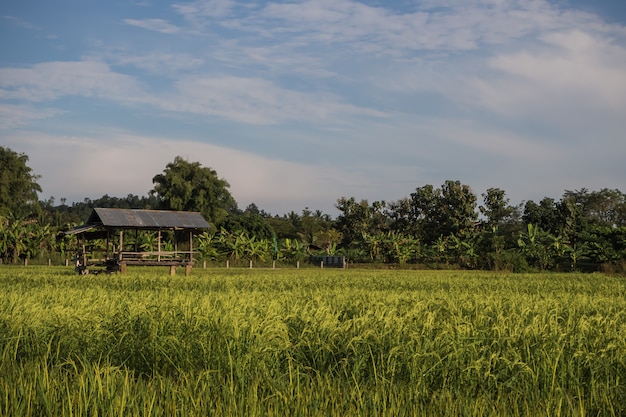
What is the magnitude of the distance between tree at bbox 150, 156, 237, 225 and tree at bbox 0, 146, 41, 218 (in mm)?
11772

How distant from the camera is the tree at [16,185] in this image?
54156mm

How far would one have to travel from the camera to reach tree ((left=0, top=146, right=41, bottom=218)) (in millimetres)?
54156

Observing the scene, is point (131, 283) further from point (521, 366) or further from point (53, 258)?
point (53, 258)

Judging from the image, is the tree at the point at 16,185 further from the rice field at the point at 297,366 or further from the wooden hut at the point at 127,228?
the rice field at the point at 297,366

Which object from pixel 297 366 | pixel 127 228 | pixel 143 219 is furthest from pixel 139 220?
pixel 297 366

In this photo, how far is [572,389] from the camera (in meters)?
5.04

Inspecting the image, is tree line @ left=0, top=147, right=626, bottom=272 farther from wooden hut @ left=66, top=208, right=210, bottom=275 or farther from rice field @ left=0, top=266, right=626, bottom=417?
rice field @ left=0, top=266, right=626, bottom=417

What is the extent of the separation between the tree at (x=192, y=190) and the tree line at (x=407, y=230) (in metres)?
0.09

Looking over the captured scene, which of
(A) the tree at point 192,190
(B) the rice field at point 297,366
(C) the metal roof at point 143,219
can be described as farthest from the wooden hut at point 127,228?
(A) the tree at point 192,190

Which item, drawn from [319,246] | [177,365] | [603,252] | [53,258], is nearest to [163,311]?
[177,365]

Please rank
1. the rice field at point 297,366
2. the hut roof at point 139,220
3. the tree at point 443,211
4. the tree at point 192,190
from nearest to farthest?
1. the rice field at point 297,366
2. the hut roof at point 139,220
3. the tree at point 443,211
4. the tree at point 192,190

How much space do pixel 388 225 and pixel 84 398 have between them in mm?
52594

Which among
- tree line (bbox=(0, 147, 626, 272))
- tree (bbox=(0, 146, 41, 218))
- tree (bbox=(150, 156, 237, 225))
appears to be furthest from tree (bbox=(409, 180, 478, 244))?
tree (bbox=(0, 146, 41, 218))

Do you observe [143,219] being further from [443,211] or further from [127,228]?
[443,211]
